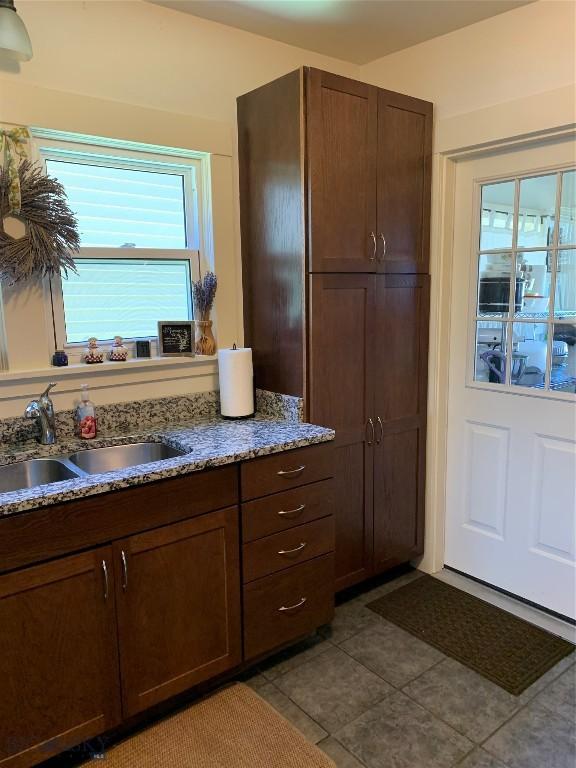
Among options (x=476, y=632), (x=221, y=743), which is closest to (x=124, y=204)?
(x=221, y=743)

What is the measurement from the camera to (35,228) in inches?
78.4

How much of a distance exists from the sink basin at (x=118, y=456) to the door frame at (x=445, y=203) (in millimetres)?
1354

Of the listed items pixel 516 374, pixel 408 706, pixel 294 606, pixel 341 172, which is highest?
pixel 341 172

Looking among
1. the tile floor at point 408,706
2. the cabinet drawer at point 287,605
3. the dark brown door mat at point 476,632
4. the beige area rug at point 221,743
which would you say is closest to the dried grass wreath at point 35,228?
the cabinet drawer at point 287,605

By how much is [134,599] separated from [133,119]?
1.77 metres

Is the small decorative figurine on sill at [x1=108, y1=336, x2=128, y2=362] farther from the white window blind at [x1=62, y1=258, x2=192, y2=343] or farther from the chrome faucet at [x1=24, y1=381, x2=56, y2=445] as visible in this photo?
the chrome faucet at [x1=24, y1=381, x2=56, y2=445]

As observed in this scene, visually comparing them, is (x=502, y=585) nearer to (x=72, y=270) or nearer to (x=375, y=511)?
(x=375, y=511)

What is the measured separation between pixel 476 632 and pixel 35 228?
2367mm

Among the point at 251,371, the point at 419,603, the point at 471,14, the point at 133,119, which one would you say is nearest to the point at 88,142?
the point at 133,119

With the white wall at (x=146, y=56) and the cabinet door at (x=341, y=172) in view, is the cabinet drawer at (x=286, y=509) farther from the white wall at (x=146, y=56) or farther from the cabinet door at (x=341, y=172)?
the white wall at (x=146, y=56)

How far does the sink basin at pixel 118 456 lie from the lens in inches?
82.9

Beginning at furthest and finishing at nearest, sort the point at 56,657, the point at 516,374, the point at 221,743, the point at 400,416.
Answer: the point at 400,416 → the point at 516,374 → the point at 221,743 → the point at 56,657

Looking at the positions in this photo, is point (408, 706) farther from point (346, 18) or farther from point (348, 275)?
point (346, 18)

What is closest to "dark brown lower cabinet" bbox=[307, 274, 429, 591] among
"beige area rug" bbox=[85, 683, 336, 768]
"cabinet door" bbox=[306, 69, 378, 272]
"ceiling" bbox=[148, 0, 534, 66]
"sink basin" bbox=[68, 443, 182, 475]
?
"cabinet door" bbox=[306, 69, 378, 272]
